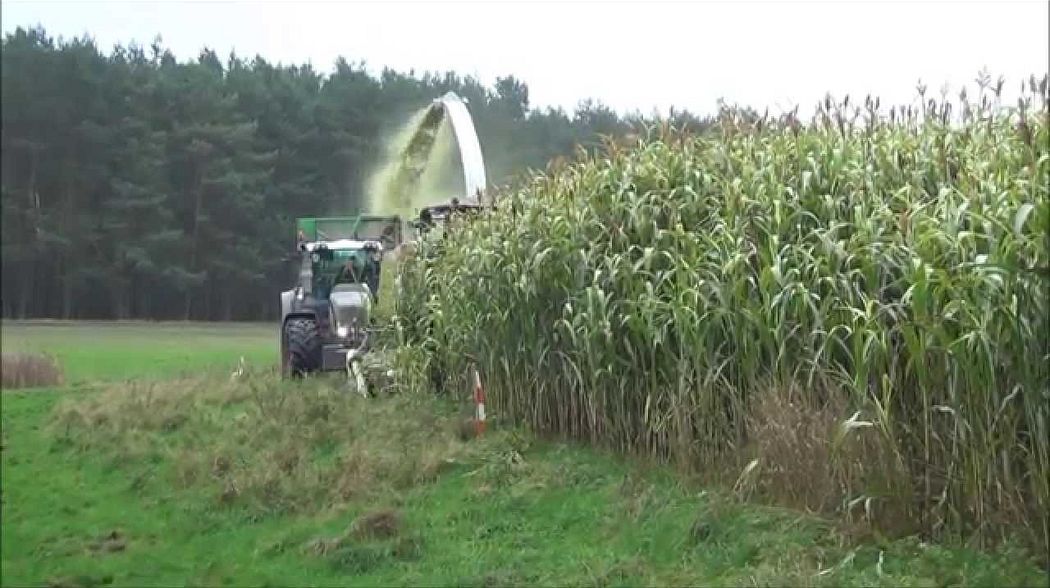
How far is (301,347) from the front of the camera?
11812mm

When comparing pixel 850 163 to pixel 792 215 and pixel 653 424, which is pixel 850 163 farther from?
pixel 653 424

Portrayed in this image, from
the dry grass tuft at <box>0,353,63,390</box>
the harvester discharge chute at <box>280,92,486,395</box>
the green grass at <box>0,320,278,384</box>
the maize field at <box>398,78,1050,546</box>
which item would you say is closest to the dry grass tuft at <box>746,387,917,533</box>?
the maize field at <box>398,78,1050,546</box>

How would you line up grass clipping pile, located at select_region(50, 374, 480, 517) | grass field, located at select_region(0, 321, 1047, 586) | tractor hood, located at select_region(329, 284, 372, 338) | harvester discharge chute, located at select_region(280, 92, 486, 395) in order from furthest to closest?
tractor hood, located at select_region(329, 284, 372, 338) < harvester discharge chute, located at select_region(280, 92, 486, 395) < grass clipping pile, located at select_region(50, 374, 480, 517) < grass field, located at select_region(0, 321, 1047, 586)

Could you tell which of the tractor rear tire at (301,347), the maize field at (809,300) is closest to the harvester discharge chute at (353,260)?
the tractor rear tire at (301,347)

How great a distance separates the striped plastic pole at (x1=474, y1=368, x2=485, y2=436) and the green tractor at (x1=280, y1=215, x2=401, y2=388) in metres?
2.66

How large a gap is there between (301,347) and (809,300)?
769 cm

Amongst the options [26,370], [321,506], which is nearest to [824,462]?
[321,506]

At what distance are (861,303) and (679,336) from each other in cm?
114

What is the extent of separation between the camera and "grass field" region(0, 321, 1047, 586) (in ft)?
11.0

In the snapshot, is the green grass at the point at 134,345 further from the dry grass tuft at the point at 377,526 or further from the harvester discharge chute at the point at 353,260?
the harvester discharge chute at the point at 353,260

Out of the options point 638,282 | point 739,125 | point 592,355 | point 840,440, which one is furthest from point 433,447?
point 840,440

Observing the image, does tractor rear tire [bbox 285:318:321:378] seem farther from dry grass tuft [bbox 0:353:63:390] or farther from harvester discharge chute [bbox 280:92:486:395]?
dry grass tuft [bbox 0:353:63:390]

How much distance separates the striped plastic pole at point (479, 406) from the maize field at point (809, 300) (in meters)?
0.11

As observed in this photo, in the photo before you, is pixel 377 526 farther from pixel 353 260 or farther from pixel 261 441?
pixel 353 260
